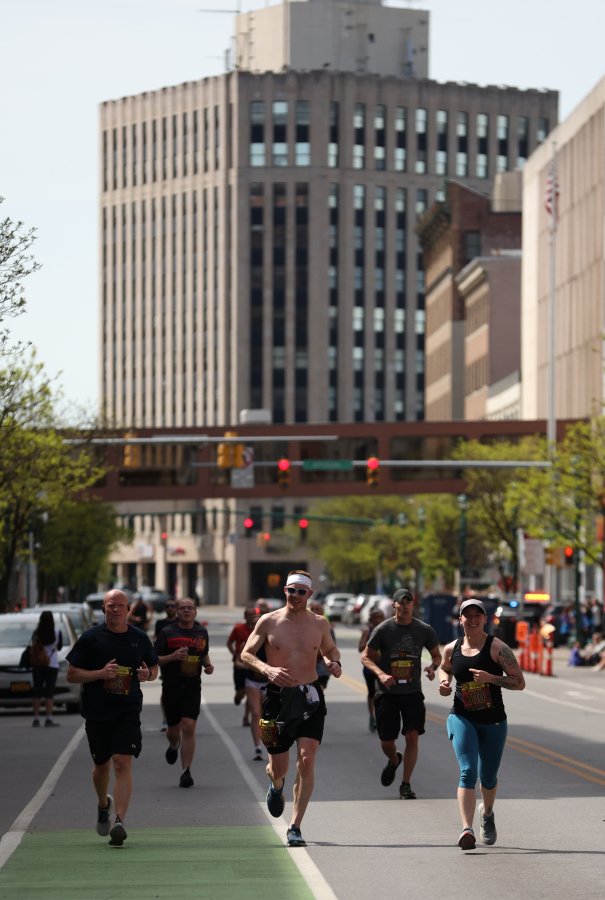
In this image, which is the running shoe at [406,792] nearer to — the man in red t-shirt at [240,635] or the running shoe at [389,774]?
the running shoe at [389,774]

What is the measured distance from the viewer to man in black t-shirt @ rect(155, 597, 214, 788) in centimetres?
1952

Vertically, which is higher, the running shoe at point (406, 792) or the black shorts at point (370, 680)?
the black shorts at point (370, 680)

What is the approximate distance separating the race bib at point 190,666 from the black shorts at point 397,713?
1.97m

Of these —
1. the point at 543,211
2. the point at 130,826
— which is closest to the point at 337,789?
the point at 130,826

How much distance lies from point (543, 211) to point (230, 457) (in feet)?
136

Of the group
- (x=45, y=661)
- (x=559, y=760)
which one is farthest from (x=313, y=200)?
(x=559, y=760)

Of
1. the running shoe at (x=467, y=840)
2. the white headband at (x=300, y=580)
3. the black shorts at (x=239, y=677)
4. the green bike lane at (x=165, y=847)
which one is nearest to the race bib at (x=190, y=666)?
the green bike lane at (x=165, y=847)

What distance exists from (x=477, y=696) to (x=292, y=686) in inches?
50.7

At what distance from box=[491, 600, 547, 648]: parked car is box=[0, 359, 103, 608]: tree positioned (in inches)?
531

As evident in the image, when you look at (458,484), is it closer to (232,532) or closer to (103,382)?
(232,532)

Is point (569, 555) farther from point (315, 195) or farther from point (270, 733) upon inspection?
point (315, 195)

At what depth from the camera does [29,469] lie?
Answer: 4941 centimetres

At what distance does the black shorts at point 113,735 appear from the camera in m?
14.5

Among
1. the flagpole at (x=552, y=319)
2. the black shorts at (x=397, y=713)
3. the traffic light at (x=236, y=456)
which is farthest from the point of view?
the flagpole at (x=552, y=319)
